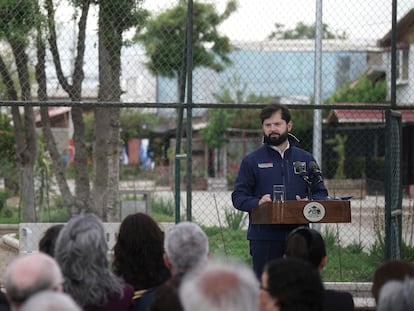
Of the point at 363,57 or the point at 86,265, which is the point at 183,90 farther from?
the point at 363,57

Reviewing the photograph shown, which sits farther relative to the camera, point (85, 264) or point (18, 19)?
point (18, 19)

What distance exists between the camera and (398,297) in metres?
3.79

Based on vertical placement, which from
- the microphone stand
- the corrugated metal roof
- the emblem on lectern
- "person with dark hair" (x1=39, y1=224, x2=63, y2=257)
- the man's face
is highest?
the corrugated metal roof

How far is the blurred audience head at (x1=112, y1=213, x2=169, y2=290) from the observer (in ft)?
17.1

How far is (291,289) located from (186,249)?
3.13 ft

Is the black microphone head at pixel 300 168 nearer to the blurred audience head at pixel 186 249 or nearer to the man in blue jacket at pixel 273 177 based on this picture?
the man in blue jacket at pixel 273 177

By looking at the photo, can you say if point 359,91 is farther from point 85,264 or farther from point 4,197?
Result: point 85,264

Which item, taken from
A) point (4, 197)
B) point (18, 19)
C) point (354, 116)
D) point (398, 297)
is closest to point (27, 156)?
point (4, 197)

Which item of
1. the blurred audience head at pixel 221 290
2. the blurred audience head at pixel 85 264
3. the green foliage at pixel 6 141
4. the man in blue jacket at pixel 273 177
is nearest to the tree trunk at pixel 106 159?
the man in blue jacket at pixel 273 177

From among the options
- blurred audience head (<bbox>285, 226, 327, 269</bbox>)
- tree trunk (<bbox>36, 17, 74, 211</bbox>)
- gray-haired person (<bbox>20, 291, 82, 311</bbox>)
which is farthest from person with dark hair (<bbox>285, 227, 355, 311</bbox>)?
tree trunk (<bbox>36, 17, 74, 211</bbox>)

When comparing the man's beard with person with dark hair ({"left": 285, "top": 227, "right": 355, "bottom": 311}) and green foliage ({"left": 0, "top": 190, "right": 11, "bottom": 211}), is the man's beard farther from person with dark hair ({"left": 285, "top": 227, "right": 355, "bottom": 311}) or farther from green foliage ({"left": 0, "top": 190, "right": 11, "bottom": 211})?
green foliage ({"left": 0, "top": 190, "right": 11, "bottom": 211})

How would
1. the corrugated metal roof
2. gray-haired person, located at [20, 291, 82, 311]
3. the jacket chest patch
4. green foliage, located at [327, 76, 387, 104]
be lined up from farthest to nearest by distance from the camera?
green foliage, located at [327, 76, 387, 104] < the corrugated metal roof < the jacket chest patch < gray-haired person, located at [20, 291, 82, 311]

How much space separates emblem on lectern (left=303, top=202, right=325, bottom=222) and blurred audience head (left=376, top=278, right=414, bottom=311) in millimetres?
2367

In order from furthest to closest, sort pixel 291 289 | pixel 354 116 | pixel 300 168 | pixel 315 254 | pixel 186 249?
pixel 354 116
pixel 300 168
pixel 315 254
pixel 186 249
pixel 291 289
